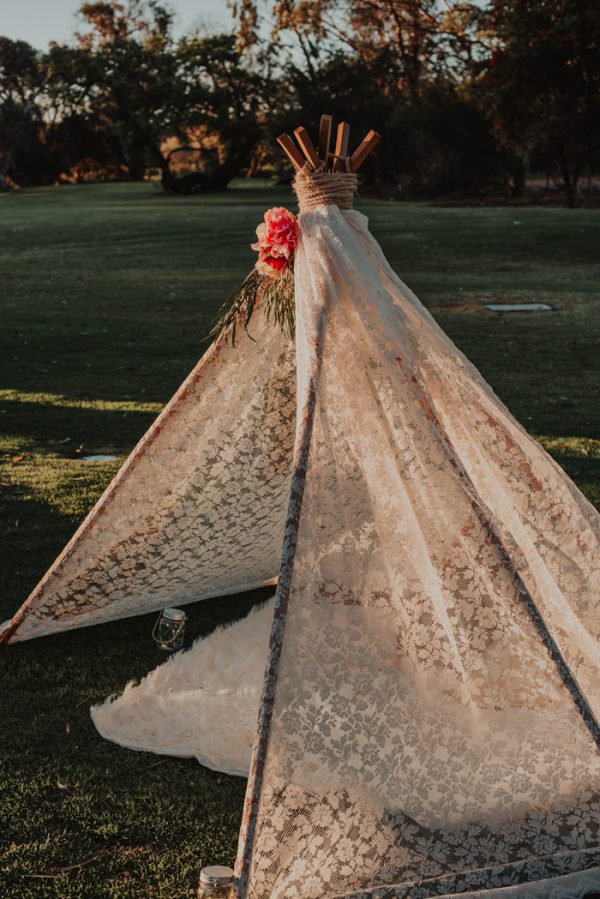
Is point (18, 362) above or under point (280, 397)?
under

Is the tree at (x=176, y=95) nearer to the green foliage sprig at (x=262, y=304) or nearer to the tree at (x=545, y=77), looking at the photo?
the tree at (x=545, y=77)

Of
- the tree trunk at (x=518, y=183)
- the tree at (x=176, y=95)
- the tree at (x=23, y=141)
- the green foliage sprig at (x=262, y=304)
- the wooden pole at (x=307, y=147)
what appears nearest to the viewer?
the wooden pole at (x=307, y=147)

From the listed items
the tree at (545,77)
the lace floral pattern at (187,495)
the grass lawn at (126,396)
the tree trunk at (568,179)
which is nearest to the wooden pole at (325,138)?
the lace floral pattern at (187,495)

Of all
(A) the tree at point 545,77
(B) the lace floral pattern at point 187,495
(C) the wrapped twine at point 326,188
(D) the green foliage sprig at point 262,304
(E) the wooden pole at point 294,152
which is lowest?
(B) the lace floral pattern at point 187,495

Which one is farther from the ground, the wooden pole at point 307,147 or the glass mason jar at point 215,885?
the wooden pole at point 307,147

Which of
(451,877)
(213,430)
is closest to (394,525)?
(451,877)

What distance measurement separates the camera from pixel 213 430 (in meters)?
4.75

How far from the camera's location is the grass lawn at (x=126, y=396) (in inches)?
131

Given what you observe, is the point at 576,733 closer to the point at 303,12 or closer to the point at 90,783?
the point at 90,783

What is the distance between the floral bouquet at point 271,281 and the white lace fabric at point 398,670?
211 mm

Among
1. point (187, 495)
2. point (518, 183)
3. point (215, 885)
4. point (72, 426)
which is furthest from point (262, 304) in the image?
point (518, 183)

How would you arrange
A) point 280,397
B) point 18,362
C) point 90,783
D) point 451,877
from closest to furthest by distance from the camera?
point 451,877, point 90,783, point 280,397, point 18,362

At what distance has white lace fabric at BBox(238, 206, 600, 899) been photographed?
299 centimetres

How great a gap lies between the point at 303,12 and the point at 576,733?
1499 inches
